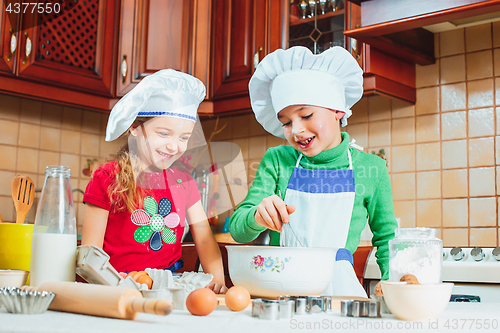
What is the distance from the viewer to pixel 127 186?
1.06 m

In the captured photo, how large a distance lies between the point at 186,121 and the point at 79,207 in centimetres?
146

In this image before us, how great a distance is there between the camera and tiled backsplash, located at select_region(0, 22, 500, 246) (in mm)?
1704

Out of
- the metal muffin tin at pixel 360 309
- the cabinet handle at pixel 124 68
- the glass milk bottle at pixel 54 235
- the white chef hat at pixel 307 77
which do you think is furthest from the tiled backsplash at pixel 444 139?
the glass milk bottle at pixel 54 235

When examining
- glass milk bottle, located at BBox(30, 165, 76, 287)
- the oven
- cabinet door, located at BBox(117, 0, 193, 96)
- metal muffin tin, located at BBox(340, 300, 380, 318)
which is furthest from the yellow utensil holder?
cabinet door, located at BBox(117, 0, 193, 96)

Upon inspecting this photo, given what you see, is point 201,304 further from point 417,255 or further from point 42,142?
point 42,142

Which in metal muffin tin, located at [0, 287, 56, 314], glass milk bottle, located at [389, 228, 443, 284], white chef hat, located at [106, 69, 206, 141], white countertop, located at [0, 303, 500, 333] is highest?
white chef hat, located at [106, 69, 206, 141]

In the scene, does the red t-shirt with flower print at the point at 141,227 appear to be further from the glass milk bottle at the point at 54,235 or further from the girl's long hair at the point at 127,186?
the glass milk bottle at the point at 54,235

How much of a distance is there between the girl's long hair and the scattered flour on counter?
604mm

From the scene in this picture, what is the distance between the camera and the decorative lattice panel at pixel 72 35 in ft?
6.17

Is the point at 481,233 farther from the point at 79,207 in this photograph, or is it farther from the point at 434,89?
the point at 79,207

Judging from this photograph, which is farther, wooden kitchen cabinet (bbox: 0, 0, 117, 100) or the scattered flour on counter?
wooden kitchen cabinet (bbox: 0, 0, 117, 100)

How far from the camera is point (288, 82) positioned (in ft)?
3.29

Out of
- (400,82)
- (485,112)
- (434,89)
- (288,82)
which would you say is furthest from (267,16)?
(288,82)

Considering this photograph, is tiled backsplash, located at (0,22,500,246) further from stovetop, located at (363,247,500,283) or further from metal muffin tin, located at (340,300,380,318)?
metal muffin tin, located at (340,300,380,318)
